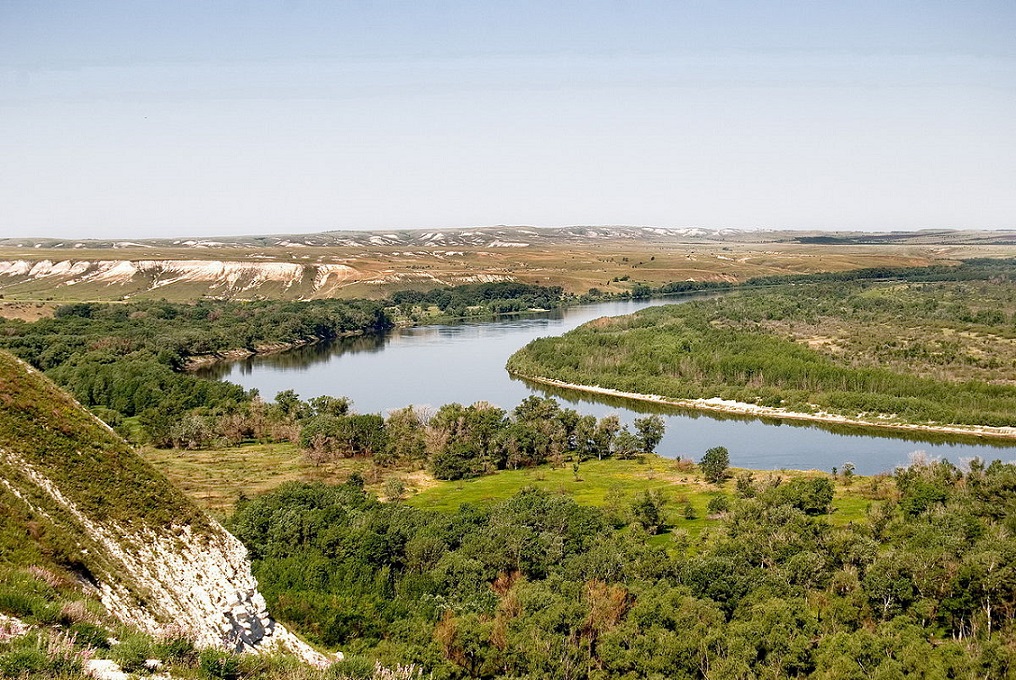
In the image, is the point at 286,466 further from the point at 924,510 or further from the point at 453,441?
the point at 924,510

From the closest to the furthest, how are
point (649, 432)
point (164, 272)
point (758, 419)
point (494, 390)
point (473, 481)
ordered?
point (473, 481), point (649, 432), point (758, 419), point (494, 390), point (164, 272)

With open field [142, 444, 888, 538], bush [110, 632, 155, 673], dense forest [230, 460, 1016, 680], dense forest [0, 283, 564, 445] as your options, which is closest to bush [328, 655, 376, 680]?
dense forest [230, 460, 1016, 680]

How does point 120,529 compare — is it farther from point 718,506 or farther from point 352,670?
point 718,506

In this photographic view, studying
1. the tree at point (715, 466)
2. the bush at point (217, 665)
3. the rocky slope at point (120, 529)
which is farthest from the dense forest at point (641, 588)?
the tree at point (715, 466)

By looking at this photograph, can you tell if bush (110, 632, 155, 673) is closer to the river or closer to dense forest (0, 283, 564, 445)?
the river

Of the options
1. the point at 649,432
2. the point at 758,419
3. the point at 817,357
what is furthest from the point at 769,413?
the point at 649,432

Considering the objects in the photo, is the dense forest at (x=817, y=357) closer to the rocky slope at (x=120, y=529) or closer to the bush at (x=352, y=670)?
the rocky slope at (x=120, y=529)

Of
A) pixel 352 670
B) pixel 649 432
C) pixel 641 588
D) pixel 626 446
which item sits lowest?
pixel 626 446
